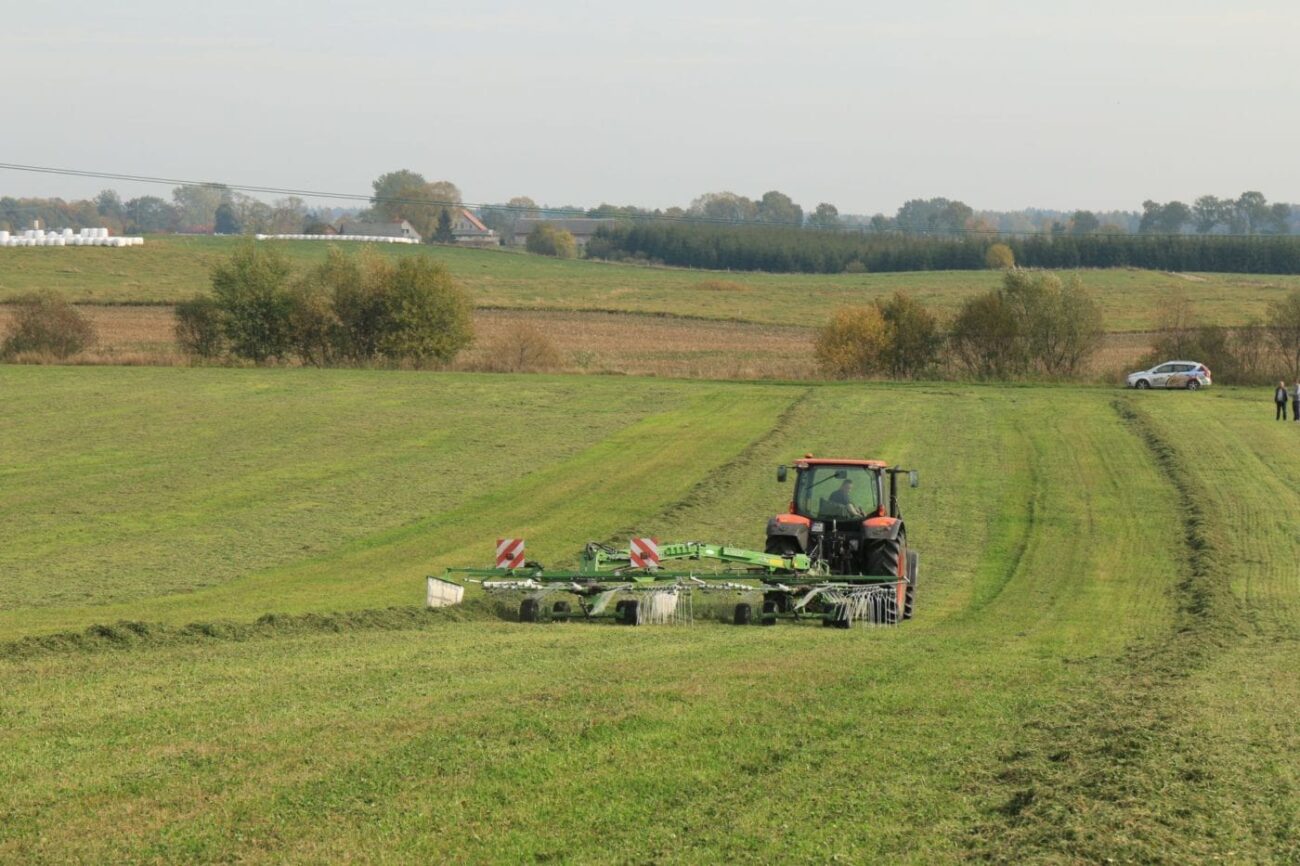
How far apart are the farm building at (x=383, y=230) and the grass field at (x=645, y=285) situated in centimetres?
3780

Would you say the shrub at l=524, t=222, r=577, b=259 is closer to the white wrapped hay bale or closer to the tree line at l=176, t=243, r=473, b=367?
the tree line at l=176, t=243, r=473, b=367

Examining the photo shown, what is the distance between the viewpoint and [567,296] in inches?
4151

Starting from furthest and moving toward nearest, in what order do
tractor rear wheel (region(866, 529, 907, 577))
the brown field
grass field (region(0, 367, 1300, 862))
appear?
the brown field → tractor rear wheel (region(866, 529, 907, 577)) → grass field (region(0, 367, 1300, 862))

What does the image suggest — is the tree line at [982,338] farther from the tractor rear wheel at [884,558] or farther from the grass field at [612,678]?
the tractor rear wheel at [884,558]

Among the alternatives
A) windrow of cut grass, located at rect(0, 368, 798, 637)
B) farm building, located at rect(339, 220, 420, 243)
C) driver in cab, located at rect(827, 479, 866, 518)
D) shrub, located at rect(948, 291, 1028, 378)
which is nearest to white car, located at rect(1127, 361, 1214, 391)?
shrub, located at rect(948, 291, 1028, 378)

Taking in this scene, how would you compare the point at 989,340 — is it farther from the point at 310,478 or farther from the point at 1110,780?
the point at 1110,780

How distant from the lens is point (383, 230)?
186m

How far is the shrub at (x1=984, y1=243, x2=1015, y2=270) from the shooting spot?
138 m

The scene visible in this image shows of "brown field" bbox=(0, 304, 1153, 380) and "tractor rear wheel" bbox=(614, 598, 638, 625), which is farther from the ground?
"brown field" bbox=(0, 304, 1153, 380)

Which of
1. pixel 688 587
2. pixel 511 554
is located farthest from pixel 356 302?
pixel 688 587

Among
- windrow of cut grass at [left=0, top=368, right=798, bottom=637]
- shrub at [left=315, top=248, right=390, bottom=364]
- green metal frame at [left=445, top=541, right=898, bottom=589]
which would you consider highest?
shrub at [left=315, top=248, right=390, bottom=364]

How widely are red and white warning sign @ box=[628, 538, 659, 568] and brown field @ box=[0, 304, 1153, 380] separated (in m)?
41.5

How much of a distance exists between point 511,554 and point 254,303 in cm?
4523

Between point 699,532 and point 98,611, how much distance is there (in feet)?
34.4
